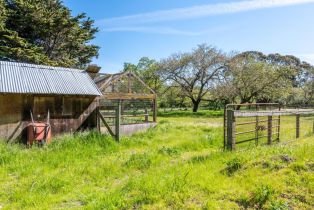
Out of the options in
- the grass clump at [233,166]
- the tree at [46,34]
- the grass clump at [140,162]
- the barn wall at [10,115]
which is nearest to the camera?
the grass clump at [233,166]

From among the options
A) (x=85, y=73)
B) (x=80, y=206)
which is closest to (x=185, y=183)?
(x=80, y=206)

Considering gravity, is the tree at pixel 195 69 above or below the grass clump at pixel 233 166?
above

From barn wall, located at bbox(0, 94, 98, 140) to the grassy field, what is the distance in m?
1.34

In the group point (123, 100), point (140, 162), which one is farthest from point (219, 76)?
point (140, 162)

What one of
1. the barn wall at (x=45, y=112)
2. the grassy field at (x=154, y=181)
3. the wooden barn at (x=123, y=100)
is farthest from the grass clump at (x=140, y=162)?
the wooden barn at (x=123, y=100)

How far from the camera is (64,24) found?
73.0 feet

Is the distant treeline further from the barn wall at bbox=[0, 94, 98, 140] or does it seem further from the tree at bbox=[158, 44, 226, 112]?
the barn wall at bbox=[0, 94, 98, 140]

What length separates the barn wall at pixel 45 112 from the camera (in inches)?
337

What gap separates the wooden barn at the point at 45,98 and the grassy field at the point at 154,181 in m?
1.55

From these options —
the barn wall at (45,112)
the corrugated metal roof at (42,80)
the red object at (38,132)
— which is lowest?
the red object at (38,132)

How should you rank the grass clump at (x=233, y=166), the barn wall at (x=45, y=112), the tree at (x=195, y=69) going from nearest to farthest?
1. the grass clump at (x=233, y=166)
2. the barn wall at (x=45, y=112)
3. the tree at (x=195, y=69)

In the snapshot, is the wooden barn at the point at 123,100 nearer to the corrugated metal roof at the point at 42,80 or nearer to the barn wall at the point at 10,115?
the corrugated metal roof at the point at 42,80

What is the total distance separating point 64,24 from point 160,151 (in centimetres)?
1822

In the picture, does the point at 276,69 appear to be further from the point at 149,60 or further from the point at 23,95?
the point at 23,95
